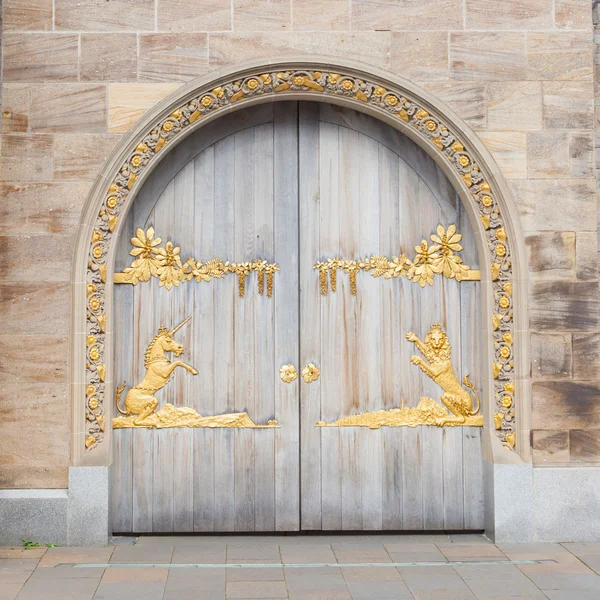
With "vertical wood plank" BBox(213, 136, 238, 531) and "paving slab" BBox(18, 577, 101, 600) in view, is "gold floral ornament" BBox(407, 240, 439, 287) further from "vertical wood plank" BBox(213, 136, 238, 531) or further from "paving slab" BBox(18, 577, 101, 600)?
"paving slab" BBox(18, 577, 101, 600)

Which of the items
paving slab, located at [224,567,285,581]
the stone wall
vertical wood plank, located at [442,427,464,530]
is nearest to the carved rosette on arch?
the stone wall

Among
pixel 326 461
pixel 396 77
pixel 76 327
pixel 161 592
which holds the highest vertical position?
pixel 396 77

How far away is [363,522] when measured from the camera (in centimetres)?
646

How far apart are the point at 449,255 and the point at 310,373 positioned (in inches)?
52.5

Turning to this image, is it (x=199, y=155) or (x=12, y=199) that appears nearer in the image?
(x=12, y=199)

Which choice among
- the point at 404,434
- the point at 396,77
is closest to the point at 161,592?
the point at 404,434

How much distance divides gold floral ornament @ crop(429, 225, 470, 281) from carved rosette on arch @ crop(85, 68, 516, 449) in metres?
0.27

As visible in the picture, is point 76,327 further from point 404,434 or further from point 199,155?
point 404,434

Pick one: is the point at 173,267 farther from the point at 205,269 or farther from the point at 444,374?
the point at 444,374

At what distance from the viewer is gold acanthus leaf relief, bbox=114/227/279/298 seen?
6445 millimetres

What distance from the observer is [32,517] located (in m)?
6.04

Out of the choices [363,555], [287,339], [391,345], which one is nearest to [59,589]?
[363,555]

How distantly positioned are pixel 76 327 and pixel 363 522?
248 centimetres

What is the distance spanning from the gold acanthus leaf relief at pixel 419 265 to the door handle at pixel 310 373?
0.54 metres
